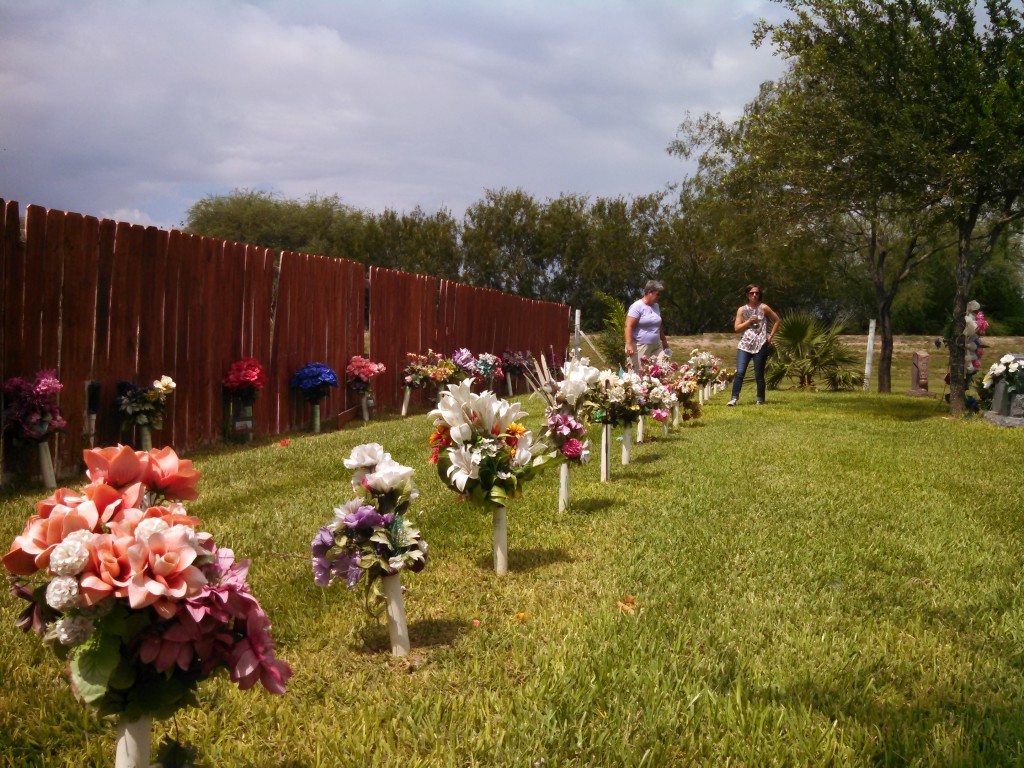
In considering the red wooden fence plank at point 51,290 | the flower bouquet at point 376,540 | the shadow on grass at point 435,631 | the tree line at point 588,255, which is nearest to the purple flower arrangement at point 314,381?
the red wooden fence plank at point 51,290

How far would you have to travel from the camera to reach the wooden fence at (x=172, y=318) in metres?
5.79

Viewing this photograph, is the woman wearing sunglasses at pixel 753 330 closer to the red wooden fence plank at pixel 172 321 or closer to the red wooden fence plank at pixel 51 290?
the red wooden fence plank at pixel 172 321

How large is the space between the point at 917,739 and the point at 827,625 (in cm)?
88

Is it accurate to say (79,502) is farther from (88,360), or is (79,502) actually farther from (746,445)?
(746,445)

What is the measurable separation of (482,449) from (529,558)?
87 cm

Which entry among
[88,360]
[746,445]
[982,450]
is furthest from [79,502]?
[982,450]

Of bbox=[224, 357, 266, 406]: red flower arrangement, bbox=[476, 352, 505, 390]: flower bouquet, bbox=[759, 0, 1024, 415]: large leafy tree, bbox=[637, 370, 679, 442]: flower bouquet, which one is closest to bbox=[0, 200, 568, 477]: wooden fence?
bbox=[224, 357, 266, 406]: red flower arrangement

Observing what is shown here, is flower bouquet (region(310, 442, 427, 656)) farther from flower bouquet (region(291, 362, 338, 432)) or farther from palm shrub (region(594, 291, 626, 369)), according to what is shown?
palm shrub (region(594, 291, 626, 369))

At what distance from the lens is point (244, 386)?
26.5ft

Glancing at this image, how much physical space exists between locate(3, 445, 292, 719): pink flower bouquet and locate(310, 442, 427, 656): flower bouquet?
3.36 feet

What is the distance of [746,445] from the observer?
813 cm

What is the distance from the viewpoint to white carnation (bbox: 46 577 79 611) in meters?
1.54

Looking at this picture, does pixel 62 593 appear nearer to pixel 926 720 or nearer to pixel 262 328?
pixel 926 720

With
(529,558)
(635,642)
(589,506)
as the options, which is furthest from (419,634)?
(589,506)
